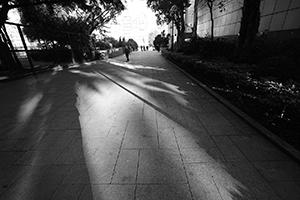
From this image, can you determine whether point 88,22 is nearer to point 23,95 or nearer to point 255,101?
point 23,95

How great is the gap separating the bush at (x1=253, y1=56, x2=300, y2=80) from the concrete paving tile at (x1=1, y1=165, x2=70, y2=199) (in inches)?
240

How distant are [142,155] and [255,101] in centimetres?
368

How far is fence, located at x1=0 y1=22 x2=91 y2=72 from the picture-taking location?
955 cm

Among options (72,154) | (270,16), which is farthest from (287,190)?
(270,16)

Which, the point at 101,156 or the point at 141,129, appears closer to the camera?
the point at 101,156

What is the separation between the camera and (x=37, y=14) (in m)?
13.2

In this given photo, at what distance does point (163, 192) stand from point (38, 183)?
1.86 meters

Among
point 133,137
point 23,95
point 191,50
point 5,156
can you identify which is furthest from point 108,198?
point 191,50

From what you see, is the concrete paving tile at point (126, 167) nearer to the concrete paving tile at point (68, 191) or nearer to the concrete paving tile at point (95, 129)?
the concrete paving tile at point (68, 191)

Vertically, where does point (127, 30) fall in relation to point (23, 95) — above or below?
above

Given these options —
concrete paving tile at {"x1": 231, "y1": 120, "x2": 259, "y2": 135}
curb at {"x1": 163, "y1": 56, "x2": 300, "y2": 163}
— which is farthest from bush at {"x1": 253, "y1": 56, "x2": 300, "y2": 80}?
concrete paving tile at {"x1": 231, "y1": 120, "x2": 259, "y2": 135}

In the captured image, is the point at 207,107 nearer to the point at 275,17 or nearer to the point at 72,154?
the point at 72,154

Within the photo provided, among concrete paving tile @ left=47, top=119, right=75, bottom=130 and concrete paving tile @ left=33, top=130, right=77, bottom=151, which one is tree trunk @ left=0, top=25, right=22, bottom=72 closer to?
concrete paving tile @ left=47, top=119, right=75, bottom=130

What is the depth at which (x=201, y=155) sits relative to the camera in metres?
2.42
